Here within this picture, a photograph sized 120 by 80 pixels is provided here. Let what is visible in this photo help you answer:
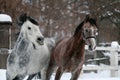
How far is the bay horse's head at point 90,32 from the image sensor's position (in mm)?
5434

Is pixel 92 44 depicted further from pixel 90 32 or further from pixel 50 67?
pixel 50 67

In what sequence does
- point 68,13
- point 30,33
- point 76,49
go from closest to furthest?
point 30,33 < point 76,49 < point 68,13

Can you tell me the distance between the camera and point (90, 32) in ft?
18.0

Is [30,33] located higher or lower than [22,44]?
higher

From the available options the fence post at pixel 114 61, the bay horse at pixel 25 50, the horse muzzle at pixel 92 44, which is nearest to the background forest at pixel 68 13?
the fence post at pixel 114 61

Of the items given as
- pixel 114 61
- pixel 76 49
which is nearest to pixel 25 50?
pixel 76 49

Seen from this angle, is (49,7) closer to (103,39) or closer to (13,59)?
(103,39)

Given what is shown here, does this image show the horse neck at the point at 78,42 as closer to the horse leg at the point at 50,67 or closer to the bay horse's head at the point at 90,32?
the bay horse's head at the point at 90,32

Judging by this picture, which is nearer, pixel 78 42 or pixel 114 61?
pixel 78 42

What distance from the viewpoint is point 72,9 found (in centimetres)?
1672

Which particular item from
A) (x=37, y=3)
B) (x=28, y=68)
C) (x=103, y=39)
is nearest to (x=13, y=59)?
(x=28, y=68)

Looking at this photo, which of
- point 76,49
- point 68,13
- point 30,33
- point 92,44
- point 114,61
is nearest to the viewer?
point 92,44

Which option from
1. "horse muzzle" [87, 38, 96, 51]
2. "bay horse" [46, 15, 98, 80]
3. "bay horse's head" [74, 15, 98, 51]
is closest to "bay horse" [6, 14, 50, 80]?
"bay horse" [46, 15, 98, 80]

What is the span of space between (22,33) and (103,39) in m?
17.3
